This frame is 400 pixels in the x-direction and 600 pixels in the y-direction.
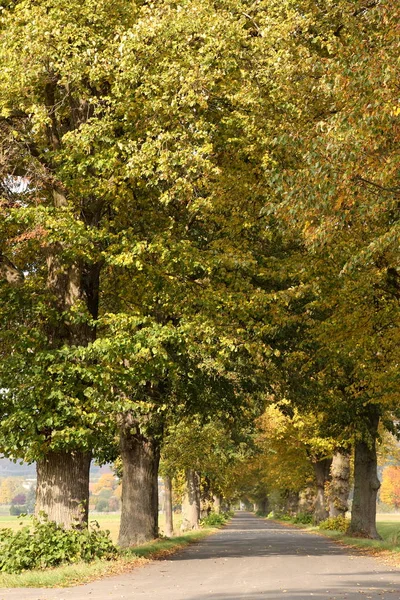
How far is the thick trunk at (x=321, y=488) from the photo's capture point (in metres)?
54.2

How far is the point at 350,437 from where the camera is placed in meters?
32.4

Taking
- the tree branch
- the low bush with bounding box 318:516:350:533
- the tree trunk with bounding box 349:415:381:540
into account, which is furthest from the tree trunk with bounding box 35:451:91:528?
the low bush with bounding box 318:516:350:533

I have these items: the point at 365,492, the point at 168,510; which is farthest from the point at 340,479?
the point at 365,492

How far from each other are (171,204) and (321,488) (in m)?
36.7

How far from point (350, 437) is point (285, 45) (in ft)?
55.3

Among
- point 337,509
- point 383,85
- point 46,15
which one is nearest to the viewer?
point 383,85

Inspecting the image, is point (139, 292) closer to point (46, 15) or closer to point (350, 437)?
point (46, 15)

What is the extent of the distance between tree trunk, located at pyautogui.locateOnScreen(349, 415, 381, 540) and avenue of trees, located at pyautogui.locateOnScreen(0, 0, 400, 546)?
36.6 feet

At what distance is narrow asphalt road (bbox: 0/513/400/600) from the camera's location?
13341 millimetres

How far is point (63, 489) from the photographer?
19812 mm

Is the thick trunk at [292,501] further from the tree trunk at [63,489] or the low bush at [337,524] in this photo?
the tree trunk at [63,489]

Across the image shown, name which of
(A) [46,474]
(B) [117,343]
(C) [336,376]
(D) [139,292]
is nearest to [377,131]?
(B) [117,343]

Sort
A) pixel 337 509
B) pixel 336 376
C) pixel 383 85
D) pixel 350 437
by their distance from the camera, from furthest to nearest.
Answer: pixel 337 509 → pixel 350 437 → pixel 336 376 → pixel 383 85

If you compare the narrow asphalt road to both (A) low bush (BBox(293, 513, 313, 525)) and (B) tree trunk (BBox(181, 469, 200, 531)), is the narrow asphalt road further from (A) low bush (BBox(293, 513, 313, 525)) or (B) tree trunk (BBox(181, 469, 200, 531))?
(A) low bush (BBox(293, 513, 313, 525))
